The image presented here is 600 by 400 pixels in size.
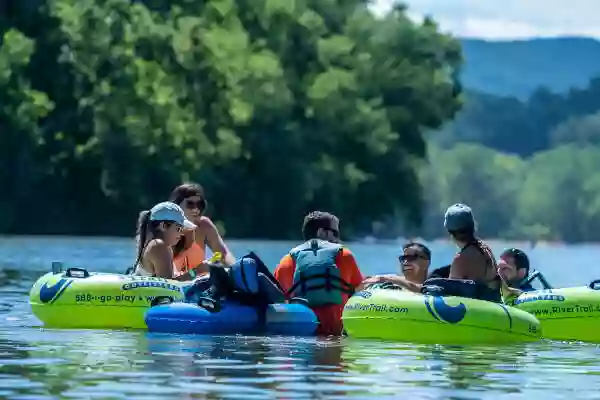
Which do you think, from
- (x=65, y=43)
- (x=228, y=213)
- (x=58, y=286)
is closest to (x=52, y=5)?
(x=65, y=43)

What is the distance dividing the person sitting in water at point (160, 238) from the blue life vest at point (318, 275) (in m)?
1.09

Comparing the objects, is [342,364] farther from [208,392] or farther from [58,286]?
[58,286]

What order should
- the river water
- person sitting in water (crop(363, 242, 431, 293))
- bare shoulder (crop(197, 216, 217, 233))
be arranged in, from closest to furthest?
the river water
person sitting in water (crop(363, 242, 431, 293))
bare shoulder (crop(197, 216, 217, 233))

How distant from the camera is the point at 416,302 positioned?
17.4 meters

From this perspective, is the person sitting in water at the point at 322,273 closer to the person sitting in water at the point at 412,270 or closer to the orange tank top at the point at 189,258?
the person sitting in water at the point at 412,270

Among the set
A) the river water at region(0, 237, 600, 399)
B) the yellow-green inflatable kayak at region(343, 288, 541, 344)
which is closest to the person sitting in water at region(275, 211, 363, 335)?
the yellow-green inflatable kayak at region(343, 288, 541, 344)

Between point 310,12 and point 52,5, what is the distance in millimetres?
12108

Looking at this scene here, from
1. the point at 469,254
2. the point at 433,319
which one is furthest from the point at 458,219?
the point at 433,319

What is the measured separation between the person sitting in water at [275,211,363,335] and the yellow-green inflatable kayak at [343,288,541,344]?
1.27 feet

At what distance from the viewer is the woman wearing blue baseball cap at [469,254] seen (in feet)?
54.4

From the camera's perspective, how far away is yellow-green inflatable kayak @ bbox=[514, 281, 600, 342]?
18750mm

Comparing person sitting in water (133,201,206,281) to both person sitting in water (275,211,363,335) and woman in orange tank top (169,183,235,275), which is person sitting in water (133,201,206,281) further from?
person sitting in water (275,211,363,335)

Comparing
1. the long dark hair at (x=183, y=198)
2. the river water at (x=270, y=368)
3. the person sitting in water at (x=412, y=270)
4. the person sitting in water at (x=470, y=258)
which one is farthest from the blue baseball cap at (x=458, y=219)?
the long dark hair at (x=183, y=198)

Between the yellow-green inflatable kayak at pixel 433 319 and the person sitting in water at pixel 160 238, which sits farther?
the person sitting in water at pixel 160 238
